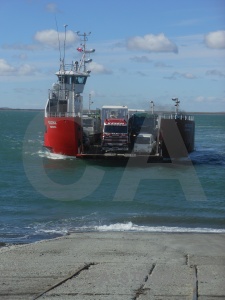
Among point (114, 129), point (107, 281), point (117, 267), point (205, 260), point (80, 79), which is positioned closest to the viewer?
point (107, 281)

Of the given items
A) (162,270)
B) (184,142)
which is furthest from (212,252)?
(184,142)

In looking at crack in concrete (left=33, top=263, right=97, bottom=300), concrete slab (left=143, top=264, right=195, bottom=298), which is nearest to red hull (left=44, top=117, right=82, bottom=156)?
crack in concrete (left=33, top=263, right=97, bottom=300)

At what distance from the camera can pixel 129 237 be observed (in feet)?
65.7

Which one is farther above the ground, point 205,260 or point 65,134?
point 65,134

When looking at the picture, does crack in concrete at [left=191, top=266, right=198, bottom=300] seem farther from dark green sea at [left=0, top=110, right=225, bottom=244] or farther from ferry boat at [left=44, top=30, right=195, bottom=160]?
ferry boat at [left=44, top=30, right=195, bottom=160]

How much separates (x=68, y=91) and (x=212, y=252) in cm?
3232

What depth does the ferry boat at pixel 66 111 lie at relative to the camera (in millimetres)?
41812

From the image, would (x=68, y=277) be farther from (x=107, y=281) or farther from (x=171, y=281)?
(x=171, y=281)

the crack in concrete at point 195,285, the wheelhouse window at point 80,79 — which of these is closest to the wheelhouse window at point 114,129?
the wheelhouse window at point 80,79

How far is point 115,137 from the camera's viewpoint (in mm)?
40656

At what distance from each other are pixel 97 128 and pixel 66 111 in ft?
9.98

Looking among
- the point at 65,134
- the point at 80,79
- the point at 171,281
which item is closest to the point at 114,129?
the point at 65,134

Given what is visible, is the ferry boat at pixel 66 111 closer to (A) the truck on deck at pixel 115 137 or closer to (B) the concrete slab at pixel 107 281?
(A) the truck on deck at pixel 115 137

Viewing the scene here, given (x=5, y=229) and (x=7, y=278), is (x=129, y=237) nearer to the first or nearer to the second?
(x=5, y=229)
